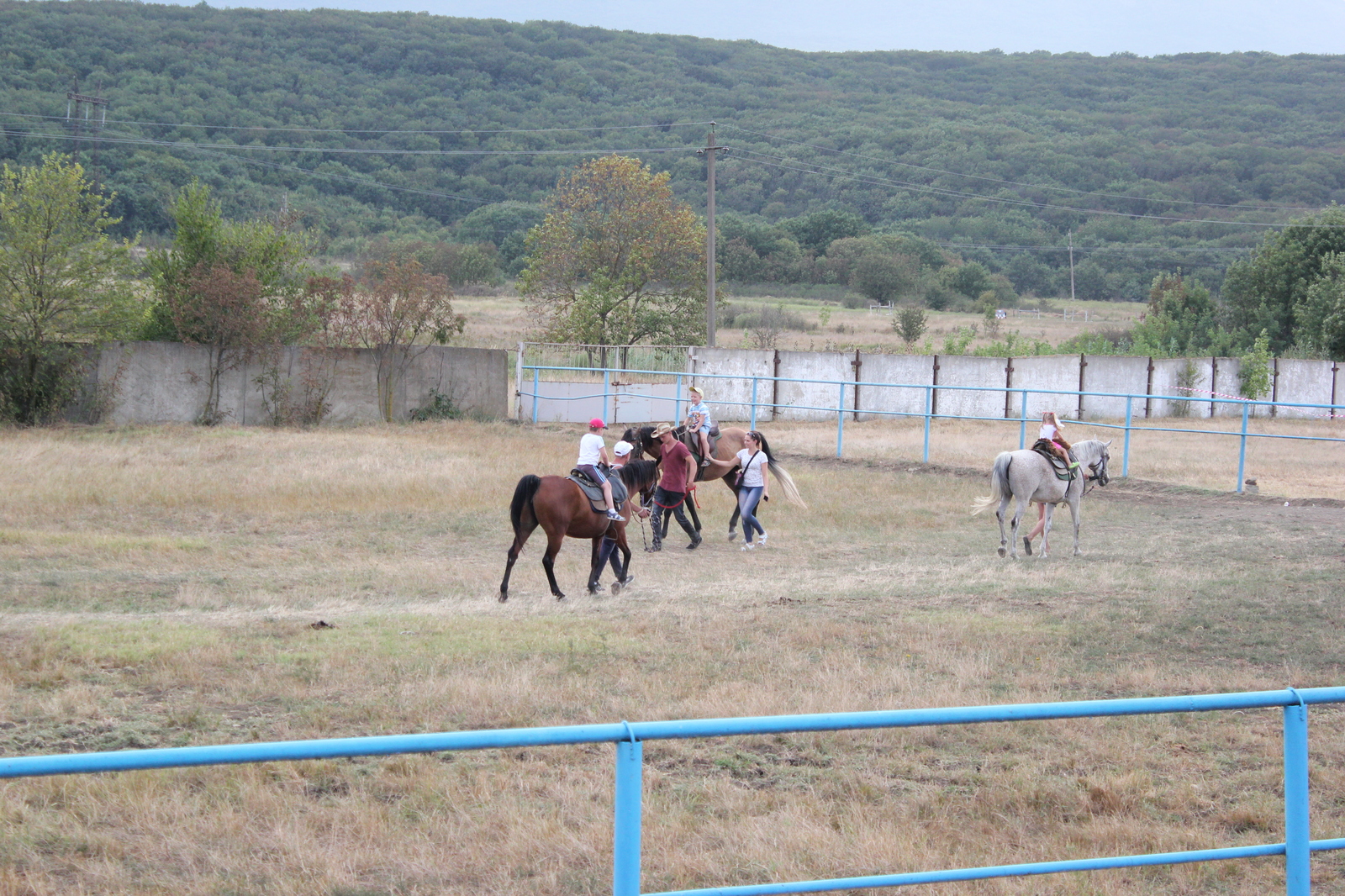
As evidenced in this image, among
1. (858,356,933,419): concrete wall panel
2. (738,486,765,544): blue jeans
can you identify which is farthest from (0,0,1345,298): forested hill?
(738,486,765,544): blue jeans

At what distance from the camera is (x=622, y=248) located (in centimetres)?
4188

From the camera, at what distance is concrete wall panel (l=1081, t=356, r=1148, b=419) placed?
35312 millimetres

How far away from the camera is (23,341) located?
24.5 metres

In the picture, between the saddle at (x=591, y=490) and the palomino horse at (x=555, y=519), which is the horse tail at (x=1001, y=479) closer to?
the palomino horse at (x=555, y=519)

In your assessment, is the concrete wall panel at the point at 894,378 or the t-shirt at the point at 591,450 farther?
the concrete wall panel at the point at 894,378

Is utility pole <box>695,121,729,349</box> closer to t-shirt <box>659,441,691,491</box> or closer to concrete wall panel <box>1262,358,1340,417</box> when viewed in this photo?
t-shirt <box>659,441,691,491</box>

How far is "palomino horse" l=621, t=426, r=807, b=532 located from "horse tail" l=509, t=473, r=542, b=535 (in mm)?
2838

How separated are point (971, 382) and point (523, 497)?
84.3 ft

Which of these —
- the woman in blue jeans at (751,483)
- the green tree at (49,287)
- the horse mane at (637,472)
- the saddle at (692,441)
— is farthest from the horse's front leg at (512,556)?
the green tree at (49,287)

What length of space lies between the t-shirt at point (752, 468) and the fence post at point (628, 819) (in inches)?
458

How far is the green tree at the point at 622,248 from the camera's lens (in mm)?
41031

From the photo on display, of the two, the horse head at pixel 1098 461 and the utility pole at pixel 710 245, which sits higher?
the utility pole at pixel 710 245

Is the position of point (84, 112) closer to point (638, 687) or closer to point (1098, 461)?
point (1098, 461)

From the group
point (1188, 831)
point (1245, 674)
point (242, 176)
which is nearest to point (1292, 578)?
point (1245, 674)
